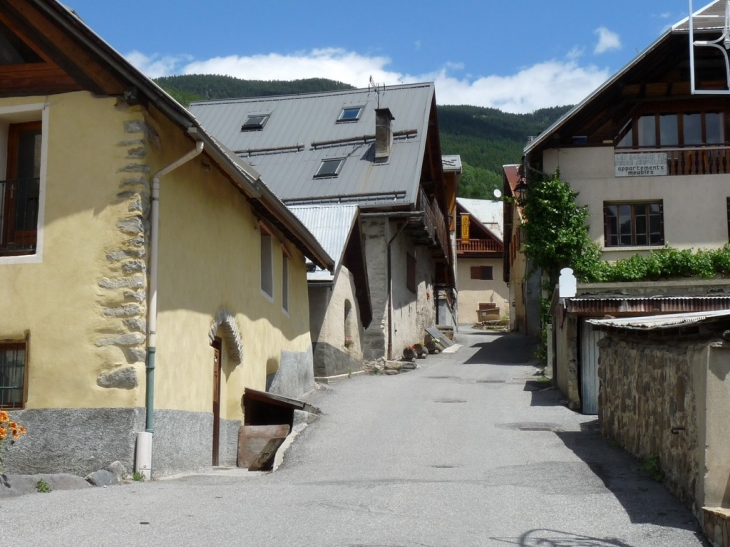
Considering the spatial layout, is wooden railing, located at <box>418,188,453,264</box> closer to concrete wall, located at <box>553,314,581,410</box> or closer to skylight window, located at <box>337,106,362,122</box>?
skylight window, located at <box>337,106,362,122</box>

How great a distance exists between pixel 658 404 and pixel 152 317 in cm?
535

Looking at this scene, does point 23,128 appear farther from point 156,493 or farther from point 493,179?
point 493,179

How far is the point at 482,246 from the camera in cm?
5700

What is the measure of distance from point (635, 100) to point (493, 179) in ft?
241

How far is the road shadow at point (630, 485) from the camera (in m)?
7.73

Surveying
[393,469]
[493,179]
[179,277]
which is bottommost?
[393,469]

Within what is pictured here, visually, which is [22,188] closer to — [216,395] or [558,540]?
[216,395]

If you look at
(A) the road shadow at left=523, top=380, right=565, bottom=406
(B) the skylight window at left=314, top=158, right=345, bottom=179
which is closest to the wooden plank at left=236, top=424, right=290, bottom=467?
(A) the road shadow at left=523, top=380, right=565, bottom=406

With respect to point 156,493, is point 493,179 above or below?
above

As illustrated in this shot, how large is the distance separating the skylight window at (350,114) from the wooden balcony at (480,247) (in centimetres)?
2700

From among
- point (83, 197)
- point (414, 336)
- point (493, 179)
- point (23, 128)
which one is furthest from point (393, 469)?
point (493, 179)

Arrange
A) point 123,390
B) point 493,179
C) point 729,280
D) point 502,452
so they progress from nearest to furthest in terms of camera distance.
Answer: point 123,390, point 502,452, point 729,280, point 493,179

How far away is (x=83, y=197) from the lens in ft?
34.2

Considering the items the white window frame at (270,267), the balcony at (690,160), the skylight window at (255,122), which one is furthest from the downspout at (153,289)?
the skylight window at (255,122)
